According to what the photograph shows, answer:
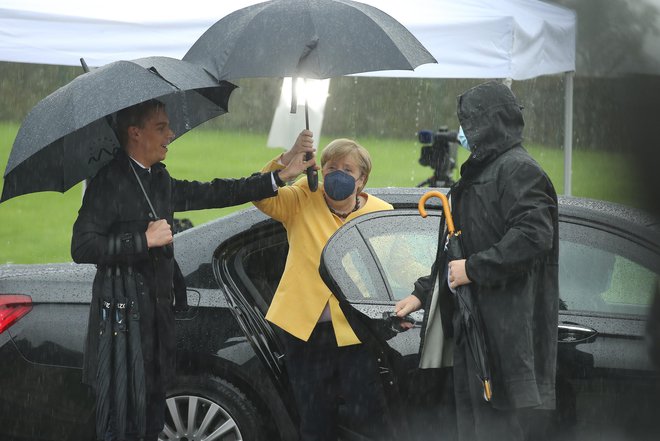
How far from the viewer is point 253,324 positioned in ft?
11.4

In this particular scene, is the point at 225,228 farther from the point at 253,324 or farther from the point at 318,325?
the point at 318,325

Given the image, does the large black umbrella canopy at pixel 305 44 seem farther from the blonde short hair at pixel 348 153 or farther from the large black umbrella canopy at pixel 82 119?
the blonde short hair at pixel 348 153

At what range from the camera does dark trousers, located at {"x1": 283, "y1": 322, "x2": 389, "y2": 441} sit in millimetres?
3064

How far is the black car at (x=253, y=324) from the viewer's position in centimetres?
306

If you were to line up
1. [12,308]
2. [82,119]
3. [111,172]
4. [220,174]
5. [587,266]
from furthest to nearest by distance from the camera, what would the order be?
[220,174], [12,308], [587,266], [111,172], [82,119]

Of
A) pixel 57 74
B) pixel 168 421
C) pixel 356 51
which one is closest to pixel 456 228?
pixel 356 51

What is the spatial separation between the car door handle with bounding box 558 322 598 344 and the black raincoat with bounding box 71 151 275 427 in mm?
1335

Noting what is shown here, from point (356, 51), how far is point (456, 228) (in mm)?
769

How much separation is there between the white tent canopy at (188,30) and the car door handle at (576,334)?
2.45 m

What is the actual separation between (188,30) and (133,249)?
3302 millimetres

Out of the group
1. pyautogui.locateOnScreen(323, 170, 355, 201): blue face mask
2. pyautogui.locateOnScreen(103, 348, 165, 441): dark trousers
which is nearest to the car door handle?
pyautogui.locateOnScreen(323, 170, 355, 201): blue face mask

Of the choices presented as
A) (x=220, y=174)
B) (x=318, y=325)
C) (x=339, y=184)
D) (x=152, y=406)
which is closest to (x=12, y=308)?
(x=152, y=406)

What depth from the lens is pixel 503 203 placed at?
2.32 meters

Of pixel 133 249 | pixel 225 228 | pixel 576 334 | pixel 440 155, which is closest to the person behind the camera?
pixel 133 249
